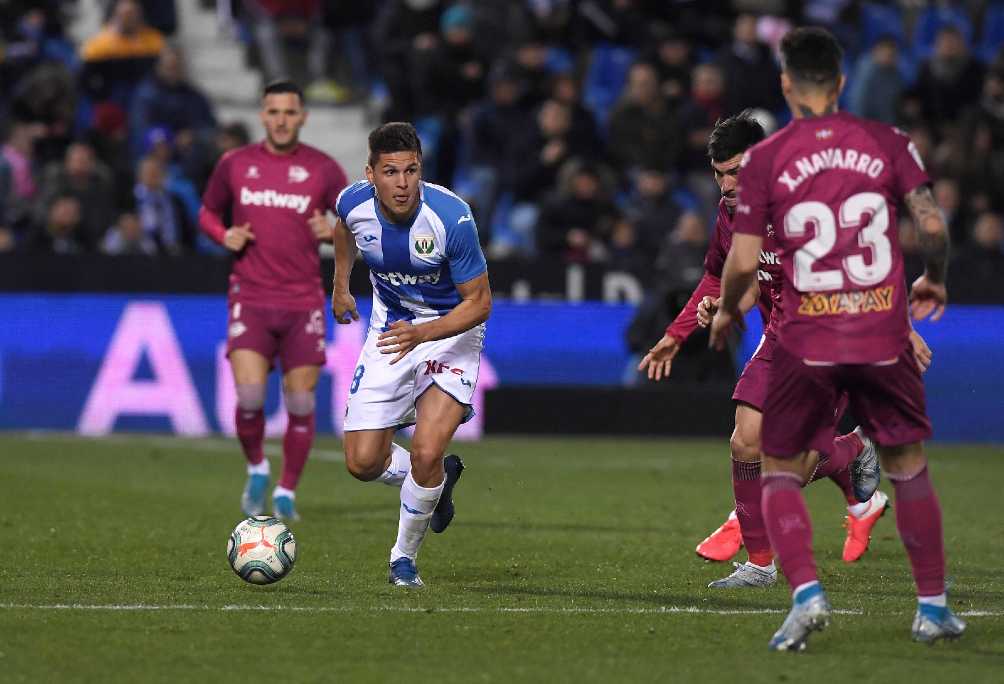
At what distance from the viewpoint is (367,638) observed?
6793 millimetres

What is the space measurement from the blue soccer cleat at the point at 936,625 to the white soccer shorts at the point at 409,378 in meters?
2.67

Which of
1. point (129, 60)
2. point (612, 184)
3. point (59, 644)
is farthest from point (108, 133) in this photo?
point (59, 644)

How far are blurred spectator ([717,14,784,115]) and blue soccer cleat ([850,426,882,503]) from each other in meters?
11.0

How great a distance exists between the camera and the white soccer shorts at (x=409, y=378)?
861 cm

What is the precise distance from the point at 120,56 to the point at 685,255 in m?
6.90

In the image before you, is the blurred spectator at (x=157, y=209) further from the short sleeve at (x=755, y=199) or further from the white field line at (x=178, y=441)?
the short sleeve at (x=755, y=199)

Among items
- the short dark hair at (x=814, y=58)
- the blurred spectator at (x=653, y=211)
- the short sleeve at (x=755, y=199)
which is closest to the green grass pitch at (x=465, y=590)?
the short sleeve at (x=755, y=199)

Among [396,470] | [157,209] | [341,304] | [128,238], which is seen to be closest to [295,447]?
[396,470]

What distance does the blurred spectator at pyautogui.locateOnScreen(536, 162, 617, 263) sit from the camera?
18328 mm

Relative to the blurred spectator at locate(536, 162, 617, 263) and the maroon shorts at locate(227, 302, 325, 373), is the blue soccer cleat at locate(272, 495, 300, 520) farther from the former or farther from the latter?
the blurred spectator at locate(536, 162, 617, 263)

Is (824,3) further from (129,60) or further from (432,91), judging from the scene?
(129,60)

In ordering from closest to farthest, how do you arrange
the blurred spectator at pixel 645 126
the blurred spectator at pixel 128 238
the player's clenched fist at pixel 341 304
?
1. the player's clenched fist at pixel 341 304
2. the blurred spectator at pixel 128 238
3. the blurred spectator at pixel 645 126

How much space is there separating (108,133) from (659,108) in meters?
5.75

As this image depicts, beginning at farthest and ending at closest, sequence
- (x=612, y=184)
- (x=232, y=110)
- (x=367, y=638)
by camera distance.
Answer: (x=232, y=110) < (x=612, y=184) < (x=367, y=638)
